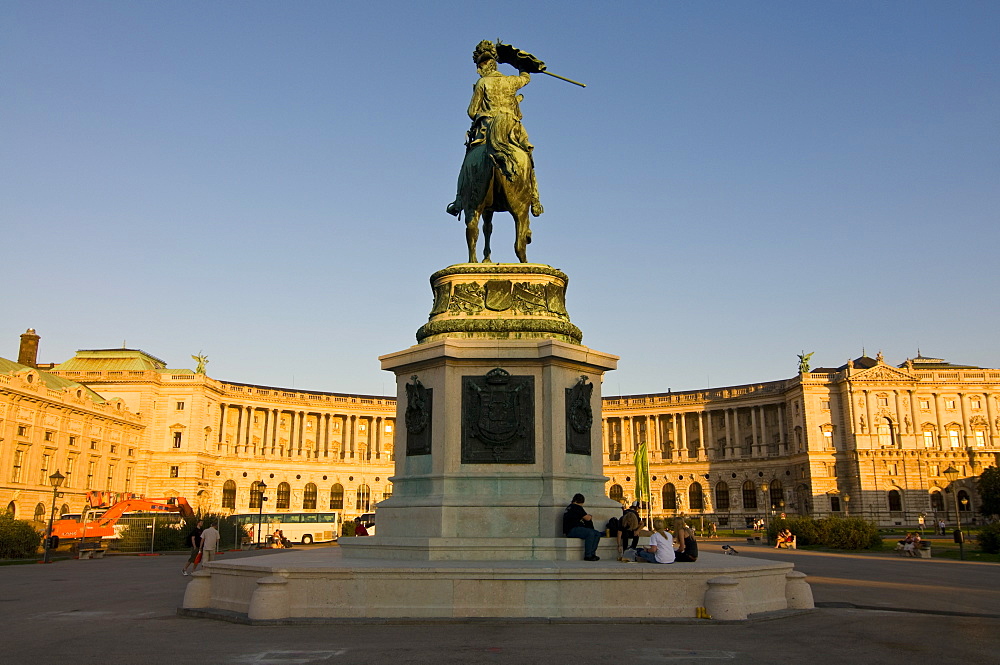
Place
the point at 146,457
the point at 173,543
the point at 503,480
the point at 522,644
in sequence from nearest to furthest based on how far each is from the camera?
the point at 522,644
the point at 503,480
the point at 173,543
the point at 146,457

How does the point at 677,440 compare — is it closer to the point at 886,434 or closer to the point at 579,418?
the point at 886,434

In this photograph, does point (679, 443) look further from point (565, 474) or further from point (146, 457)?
point (565, 474)

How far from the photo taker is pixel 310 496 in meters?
112

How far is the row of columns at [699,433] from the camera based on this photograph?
110m

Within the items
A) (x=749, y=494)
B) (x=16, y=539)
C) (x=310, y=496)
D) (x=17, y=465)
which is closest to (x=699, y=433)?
(x=749, y=494)

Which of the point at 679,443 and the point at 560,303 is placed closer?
the point at 560,303

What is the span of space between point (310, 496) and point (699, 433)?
56.0 m

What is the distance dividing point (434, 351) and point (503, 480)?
2960 mm

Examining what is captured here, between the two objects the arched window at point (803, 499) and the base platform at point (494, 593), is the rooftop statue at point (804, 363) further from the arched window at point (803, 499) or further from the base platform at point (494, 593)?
the base platform at point (494, 593)

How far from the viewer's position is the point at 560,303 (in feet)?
59.3

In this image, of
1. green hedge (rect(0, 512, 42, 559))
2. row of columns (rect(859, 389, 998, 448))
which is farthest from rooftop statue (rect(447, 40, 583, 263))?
row of columns (rect(859, 389, 998, 448))

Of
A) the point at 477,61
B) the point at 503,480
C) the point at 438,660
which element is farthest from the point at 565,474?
the point at 477,61

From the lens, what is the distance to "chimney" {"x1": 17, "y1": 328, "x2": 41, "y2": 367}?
9290 centimetres

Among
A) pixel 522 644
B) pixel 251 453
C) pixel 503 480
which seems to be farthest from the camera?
pixel 251 453
